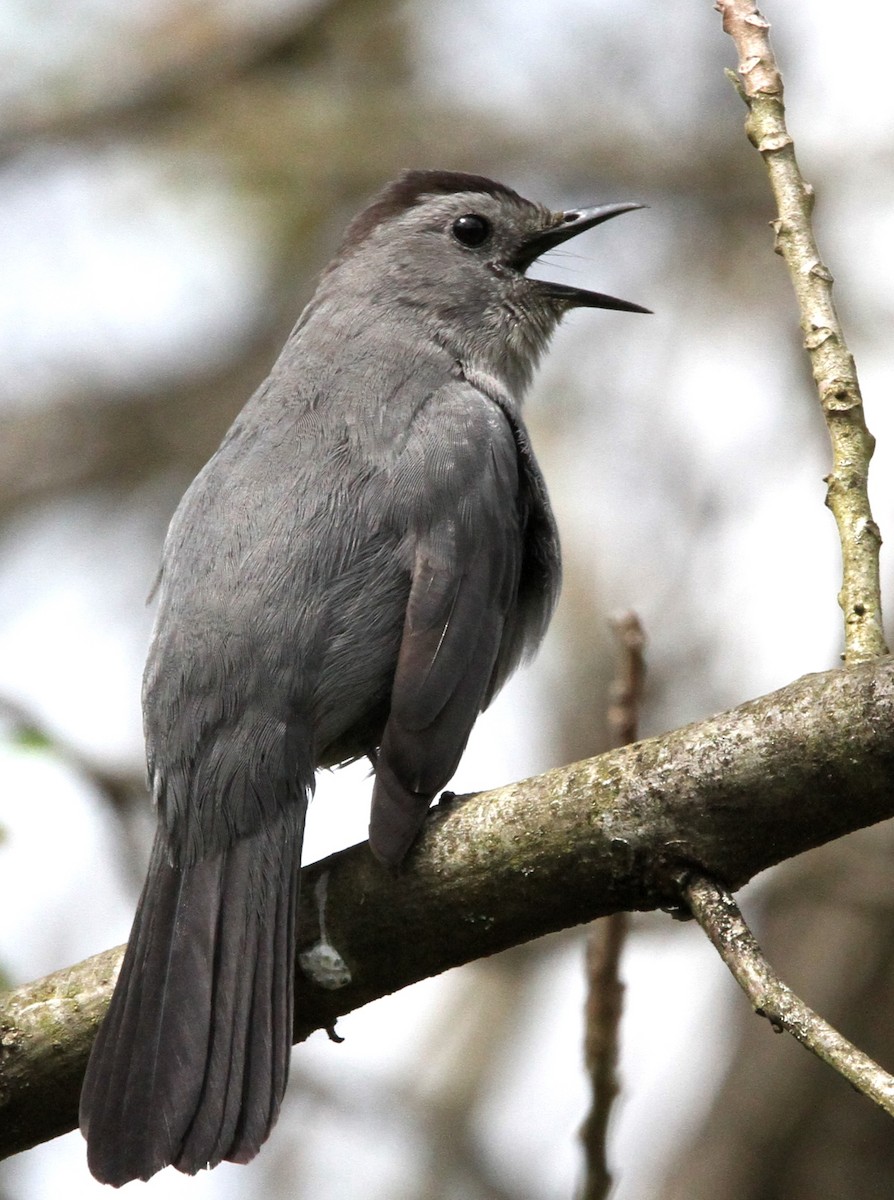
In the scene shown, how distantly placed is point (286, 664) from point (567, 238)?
8.24ft

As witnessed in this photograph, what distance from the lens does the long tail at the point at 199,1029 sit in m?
3.12

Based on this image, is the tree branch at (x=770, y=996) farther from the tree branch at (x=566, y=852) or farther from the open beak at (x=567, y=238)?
the open beak at (x=567, y=238)

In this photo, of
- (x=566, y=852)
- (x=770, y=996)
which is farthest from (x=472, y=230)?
(x=770, y=996)

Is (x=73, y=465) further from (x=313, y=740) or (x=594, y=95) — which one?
(x=313, y=740)

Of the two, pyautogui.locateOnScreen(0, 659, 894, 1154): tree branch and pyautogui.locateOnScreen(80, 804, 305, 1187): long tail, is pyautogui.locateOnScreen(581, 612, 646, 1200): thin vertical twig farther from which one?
pyautogui.locateOnScreen(80, 804, 305, 1187): long tail

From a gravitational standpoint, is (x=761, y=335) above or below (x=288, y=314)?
below

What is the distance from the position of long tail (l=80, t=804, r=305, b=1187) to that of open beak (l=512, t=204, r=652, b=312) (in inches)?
104

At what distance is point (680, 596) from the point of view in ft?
23.8

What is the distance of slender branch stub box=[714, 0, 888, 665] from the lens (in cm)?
306

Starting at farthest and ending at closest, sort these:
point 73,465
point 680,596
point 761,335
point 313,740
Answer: point 73,465, point 761,335, point 680,596, point 313,740

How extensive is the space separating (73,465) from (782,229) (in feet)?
21.1

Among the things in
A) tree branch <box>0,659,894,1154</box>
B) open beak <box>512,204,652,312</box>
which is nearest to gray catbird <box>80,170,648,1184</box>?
tree branch <box>0,659,894,1154</box>

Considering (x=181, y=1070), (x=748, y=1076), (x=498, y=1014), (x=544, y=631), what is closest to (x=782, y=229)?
(x=544, y=631)

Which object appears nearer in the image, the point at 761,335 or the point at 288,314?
the point at 761,335
